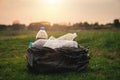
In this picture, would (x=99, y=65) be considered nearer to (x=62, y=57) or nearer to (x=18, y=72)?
(x=62, y=57)

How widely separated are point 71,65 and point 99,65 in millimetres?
1342

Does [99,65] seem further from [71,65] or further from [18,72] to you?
[18,72]

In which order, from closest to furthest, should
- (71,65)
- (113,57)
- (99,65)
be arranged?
(71,65), (99,65), (113,57)

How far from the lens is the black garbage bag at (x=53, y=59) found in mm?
6329

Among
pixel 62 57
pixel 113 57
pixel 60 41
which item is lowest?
pixel 113 57

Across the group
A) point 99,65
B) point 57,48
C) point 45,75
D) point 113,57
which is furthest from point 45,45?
point 113,57

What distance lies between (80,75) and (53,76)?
0.72 m

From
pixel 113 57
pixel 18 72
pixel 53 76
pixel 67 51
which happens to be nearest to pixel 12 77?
pixel 18 72

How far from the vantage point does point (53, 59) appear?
637 centimetres

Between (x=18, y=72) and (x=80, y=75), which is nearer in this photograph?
(x=80, y=75)

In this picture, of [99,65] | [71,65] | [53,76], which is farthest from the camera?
[99,65]

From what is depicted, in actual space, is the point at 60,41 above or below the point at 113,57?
above

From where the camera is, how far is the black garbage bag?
6329 mm

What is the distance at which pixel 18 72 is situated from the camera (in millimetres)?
6684
